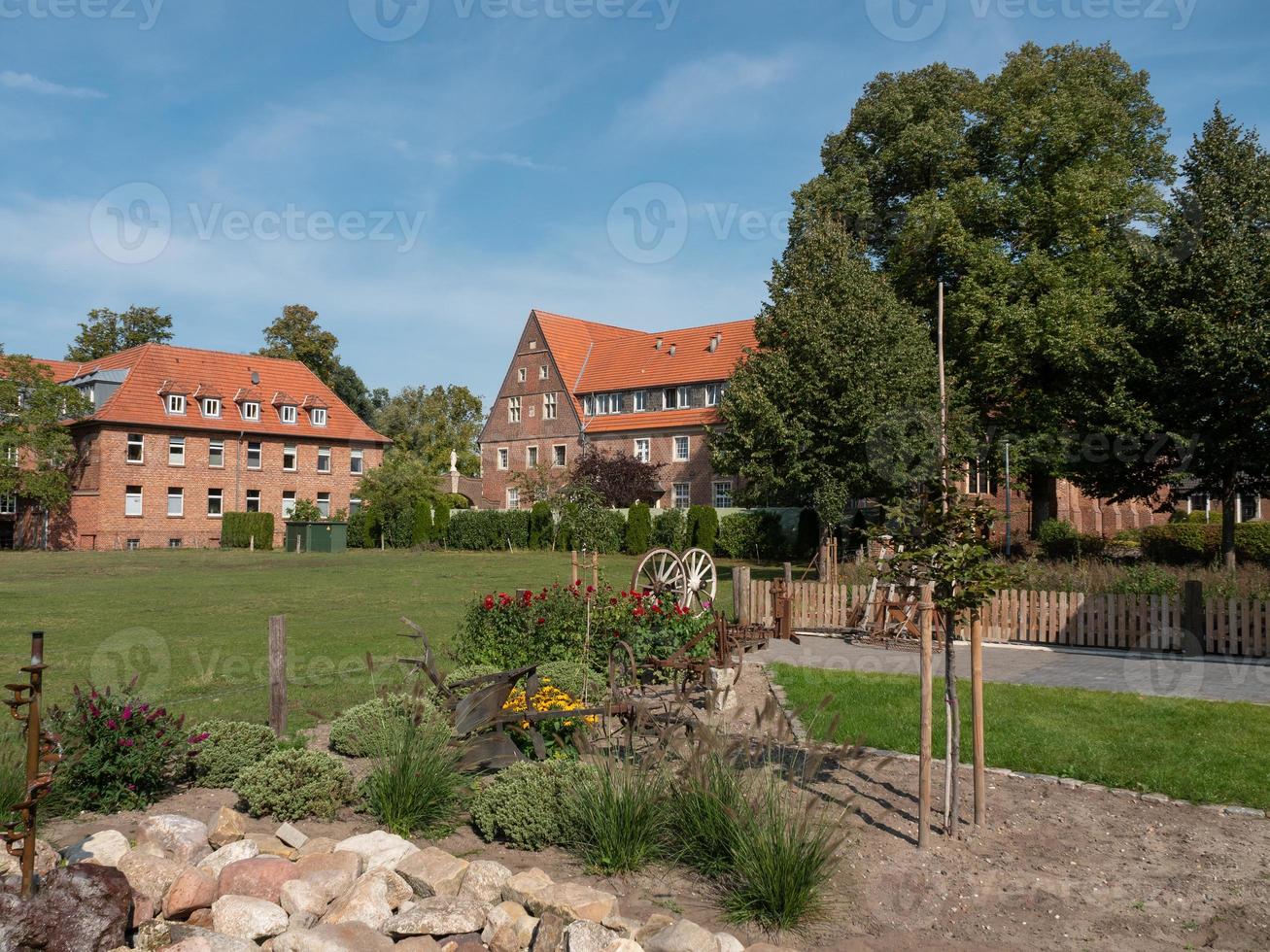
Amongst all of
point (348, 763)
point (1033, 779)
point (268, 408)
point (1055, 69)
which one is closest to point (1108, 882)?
point (1033, 779)

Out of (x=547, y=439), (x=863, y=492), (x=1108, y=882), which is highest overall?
(x=547, y=439)

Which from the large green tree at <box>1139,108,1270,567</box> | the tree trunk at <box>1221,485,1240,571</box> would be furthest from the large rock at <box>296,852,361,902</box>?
the large green tree at <box>1139,108,1270,567</box>

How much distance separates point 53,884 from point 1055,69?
3705 centimetres

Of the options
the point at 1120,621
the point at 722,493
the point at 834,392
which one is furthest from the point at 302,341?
the point at 1120,621

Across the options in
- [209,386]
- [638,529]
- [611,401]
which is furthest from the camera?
[611,401]

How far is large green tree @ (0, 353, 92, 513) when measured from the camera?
46.3 metres

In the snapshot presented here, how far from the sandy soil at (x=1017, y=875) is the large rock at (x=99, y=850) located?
0.60m

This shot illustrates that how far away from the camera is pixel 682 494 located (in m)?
49.9

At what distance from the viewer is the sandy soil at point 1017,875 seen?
4.78m

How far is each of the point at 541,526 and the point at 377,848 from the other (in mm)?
40465

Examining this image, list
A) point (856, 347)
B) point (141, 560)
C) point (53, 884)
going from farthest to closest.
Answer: point (141, 560) < point (856, 347) < point (53, 884)

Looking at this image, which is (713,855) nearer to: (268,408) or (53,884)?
(53,884)

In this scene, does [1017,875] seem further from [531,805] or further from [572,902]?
[531,805]

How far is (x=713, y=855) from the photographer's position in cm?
539
